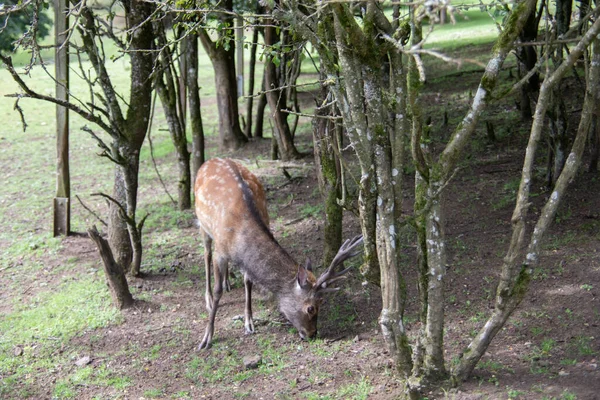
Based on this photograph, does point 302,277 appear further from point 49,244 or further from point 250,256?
point 49,244

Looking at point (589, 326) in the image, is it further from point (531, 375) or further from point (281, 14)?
point (281, 14)

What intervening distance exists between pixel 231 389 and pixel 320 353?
30.7 inches

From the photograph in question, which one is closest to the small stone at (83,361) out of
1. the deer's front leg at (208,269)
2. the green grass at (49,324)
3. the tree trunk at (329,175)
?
the green grass at (49,324)

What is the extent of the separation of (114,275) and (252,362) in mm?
1763

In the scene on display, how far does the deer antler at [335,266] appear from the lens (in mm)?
5715

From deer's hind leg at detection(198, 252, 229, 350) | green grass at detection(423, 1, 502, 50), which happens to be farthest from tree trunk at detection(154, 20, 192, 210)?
green grass at detection(423, 1, 502, 50)

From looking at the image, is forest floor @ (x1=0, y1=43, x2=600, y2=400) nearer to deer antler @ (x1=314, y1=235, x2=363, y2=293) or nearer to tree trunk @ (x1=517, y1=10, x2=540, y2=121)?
deer antler @ (x1=314, y1=235, x2=363, y2=293)

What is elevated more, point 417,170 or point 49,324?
point 417,170

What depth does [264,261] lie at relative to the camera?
6.32m

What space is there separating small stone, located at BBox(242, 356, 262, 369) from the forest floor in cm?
3

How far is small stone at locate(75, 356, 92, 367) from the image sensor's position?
5.96 meters

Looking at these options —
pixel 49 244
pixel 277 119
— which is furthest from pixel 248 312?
pixel 277 119

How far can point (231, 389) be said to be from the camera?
5.34 metres

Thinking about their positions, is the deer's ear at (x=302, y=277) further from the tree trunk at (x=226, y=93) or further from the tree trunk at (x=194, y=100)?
the tree trunk at (x=226, y=93)
